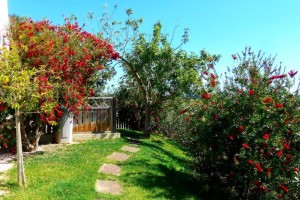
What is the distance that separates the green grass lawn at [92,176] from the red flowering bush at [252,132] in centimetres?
117

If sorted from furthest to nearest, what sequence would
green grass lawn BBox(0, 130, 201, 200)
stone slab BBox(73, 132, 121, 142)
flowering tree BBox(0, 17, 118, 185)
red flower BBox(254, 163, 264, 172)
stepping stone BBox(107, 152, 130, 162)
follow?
1. stone slab BBox(73, 132, 121, 142)
2. stepping stone BBox(107, 152, 130, 162)
3. flowering tree BBox(0, 17, 118, 185)
4. red flower BBox(254, 163, 264, 172)
5. green grass lawn BBox(0, 130, 201, 200)

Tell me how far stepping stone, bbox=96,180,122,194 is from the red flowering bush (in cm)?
270

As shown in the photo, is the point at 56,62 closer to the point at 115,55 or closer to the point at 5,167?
the point at 5,167

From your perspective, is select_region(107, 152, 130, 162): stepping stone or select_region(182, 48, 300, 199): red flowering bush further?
select_region(107, 152, 130, 162): stepping stone

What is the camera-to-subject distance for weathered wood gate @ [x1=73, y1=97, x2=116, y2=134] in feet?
48.1

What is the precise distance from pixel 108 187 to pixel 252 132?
12.0ft

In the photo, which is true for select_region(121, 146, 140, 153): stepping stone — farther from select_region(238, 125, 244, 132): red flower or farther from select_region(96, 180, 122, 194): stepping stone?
select_region(238, 125, 244, 132): red flower

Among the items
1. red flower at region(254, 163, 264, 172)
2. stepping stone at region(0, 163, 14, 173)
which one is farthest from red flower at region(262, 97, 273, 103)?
stepping stone at region(0, 163, 14, 173)

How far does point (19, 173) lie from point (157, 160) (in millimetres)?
5032

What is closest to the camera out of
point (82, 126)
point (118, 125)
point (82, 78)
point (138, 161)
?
point (138, 161)

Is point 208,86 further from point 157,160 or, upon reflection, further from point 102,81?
point 102,81

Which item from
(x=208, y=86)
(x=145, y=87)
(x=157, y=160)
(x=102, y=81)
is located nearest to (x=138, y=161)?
(x=157, y=160)

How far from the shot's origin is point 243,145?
28.6 feet

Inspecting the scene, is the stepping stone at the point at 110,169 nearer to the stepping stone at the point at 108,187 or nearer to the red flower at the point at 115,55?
the stepping stone at the point at 108,187
